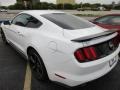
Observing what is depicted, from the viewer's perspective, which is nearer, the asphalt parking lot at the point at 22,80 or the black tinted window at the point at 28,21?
the asphalt parking lot at the point at 22,80

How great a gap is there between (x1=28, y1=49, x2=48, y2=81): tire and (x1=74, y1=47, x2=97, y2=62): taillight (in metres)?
0.87

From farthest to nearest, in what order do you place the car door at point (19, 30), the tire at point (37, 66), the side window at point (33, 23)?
the car door at point (19, 30)
the side window at point (33, 23)
the tire at point (37, 66)

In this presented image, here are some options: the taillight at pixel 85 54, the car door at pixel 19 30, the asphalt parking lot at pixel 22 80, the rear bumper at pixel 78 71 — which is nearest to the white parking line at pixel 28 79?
the asphalt parking lot at pixel 22 80

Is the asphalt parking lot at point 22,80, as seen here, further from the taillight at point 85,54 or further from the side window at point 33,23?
the side window at point 33,23

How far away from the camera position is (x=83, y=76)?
2.72 metres

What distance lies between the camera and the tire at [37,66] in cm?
326

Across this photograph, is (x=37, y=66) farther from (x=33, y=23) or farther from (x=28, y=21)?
(x=28, y=21)

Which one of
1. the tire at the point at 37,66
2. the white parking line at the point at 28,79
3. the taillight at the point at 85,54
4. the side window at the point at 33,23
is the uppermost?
the side window at the point at 33,23

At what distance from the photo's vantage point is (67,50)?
104 inches

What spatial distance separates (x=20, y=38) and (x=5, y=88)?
130 centimetres

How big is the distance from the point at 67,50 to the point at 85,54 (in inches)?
11.6

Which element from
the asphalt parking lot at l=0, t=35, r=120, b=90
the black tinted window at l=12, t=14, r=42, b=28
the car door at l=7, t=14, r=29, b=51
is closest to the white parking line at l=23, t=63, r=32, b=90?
the asphalt parking lot at l=0, t=35, r=120, b=90

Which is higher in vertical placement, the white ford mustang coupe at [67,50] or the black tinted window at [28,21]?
the black tinted window at [28,21]

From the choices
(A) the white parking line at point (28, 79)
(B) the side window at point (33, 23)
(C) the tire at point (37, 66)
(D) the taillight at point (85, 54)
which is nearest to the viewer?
(D) the taillight at point (85, 54)
